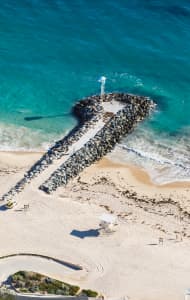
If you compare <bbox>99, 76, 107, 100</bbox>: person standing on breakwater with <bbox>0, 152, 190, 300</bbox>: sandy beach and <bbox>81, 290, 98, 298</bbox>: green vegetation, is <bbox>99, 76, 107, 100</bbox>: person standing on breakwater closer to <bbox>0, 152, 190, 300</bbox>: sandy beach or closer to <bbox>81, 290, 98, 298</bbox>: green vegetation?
<bbox>0, 152, 190, 300</bbox>: sandy beach

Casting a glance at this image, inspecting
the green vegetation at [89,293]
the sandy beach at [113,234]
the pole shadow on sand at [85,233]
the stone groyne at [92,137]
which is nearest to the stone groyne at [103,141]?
the stone groyne at [92,137]

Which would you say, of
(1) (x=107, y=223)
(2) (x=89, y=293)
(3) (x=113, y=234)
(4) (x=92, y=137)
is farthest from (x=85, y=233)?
(4) (x=92, y=137)

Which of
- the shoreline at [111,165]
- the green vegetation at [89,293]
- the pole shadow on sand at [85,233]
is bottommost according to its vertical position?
the green vegetation at [89,293]

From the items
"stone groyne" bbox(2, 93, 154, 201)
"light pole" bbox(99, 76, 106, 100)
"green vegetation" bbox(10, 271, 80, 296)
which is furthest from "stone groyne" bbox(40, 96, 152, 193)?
"green vegetation" bbox(10, 271, 80, 296)

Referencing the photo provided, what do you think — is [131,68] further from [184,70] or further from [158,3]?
[158,3]

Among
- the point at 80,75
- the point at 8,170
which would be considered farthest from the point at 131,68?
the point at 8,170

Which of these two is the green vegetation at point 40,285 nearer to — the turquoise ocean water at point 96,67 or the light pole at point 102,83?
the turquoise ocean water at point 96,67

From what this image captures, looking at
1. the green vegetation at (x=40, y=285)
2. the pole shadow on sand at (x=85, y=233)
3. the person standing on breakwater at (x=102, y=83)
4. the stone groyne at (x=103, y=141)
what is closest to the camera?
the green vegetation at (x=40, y=285)
